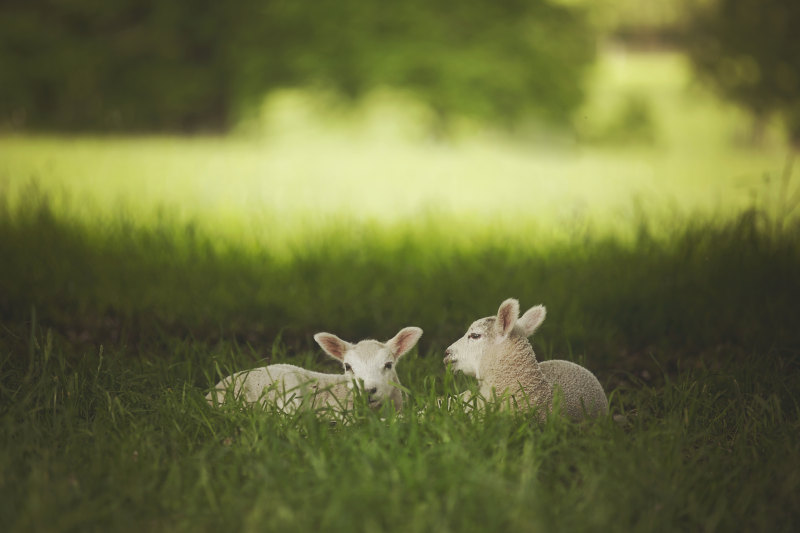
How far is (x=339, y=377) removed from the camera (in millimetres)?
3266

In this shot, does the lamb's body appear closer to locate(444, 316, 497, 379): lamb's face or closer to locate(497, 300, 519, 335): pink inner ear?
locate(444, 316, 497, 379): lamb's face

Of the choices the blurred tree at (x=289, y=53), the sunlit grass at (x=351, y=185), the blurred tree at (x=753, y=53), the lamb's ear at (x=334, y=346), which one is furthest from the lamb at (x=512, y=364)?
the blurred tree at (x=753, y=53)

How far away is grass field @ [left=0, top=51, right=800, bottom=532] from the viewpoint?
2.44m

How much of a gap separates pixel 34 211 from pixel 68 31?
61.4ft

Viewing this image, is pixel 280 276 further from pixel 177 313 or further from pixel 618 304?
pixel 618 304

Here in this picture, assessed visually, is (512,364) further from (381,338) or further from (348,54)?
(348,54)

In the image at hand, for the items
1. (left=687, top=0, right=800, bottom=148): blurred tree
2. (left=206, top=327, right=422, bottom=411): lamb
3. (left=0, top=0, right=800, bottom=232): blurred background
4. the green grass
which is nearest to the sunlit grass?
the green grass

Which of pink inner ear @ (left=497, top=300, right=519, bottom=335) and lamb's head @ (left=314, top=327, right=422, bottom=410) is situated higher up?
pink inner ear @ (left=497, top=300, right=519, bottom=335)

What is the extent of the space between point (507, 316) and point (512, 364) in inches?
8.9

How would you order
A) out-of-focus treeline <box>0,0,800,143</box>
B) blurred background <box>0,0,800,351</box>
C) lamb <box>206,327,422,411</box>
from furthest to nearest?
out-of-focus treeline <box>0,0,800,143</box> → blurred background <box>0,0,800,351</box> → lamb <box>206,327,422,411</box>

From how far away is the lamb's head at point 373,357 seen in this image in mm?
3076

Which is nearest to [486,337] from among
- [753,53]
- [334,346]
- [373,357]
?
[373,357]

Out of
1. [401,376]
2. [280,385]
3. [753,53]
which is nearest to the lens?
[280,385]

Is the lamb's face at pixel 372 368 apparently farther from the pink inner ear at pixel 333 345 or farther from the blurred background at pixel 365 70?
the blurred background at pixel 365 70
